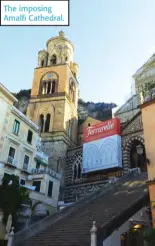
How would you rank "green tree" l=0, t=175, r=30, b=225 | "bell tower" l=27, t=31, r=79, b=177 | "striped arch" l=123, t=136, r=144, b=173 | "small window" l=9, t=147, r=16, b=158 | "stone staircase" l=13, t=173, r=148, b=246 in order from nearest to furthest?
"stone staircase" l=13, t=173, r=148, b=246 < "green tree" l=0, t=175, r=30, b=225 < "small window" l=9, t=147, r=16, b=158 < "striped arch" l=123, t=136, r=144, b=173 < "bell tower" l=27, t=31, r=79, b=177

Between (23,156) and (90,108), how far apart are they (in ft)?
143

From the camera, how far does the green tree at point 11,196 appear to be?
18.8 m

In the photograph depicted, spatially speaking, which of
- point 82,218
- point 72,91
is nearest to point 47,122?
point 72,91

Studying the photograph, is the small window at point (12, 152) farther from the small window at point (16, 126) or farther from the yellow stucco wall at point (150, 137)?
the yellow stucco wall at point (150, 137)

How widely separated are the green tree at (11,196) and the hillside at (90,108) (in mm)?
40747

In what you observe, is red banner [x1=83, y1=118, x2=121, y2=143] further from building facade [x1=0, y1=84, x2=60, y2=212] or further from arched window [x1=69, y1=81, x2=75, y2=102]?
arched window [x1=69, y1=81, x2=75, y2=102]

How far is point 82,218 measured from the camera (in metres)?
13.2

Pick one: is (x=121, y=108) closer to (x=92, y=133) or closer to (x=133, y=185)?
(x=92, y=133)

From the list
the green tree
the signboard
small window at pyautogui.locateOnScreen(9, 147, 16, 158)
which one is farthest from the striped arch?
small window at pyautogui.locateOnScreen(9, 147, 16, 158)

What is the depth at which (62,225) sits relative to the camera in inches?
528

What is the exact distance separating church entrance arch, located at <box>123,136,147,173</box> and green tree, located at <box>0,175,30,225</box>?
10643 millimetres

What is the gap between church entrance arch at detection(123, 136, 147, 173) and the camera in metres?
26.7

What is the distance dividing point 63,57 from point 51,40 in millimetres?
4826
